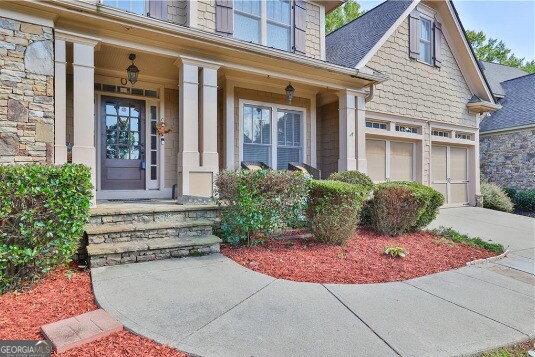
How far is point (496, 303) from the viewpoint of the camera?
3195mm

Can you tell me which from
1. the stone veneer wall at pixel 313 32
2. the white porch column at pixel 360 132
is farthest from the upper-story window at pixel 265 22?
the white porch column at pixel 360 132

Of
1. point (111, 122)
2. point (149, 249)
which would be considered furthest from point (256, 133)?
point (149, 249)

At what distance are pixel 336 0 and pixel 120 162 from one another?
6473 millimetres

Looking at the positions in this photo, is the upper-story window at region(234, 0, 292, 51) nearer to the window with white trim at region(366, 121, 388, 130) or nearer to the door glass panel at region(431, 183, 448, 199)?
the window with white trim at region(366, 121, 388, 130)

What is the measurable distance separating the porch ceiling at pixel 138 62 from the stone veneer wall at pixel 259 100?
1449 millimetres

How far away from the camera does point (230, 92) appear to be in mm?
7094

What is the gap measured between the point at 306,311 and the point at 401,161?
7810 millimetres

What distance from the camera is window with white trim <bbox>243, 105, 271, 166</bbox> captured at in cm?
748

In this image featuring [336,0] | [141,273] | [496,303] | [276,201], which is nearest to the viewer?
[496,303]

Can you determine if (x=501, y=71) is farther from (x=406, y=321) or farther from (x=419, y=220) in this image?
(x=406, y=321)

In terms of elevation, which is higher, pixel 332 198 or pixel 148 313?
pixel 332 198

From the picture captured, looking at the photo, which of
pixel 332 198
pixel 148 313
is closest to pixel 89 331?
pixel 148 313

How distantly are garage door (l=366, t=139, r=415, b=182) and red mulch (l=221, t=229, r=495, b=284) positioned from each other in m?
3.61

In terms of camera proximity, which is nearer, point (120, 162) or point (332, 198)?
point (332, 198)
